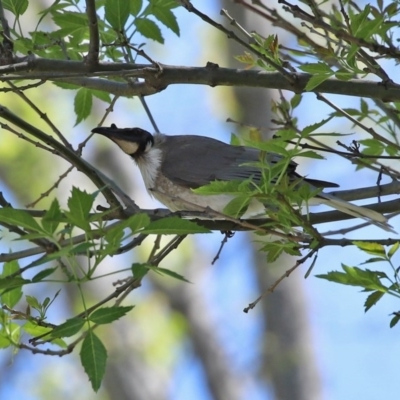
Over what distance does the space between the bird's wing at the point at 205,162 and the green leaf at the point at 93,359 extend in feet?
7.72

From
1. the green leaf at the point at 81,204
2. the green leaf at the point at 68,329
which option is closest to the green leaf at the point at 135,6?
the green leaf at the point at 81,204

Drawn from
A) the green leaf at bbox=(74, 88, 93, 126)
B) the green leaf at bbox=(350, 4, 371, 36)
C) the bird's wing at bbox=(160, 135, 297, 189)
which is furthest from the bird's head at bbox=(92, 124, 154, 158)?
the green leaf at bbox=(350, 4, 371, 36)

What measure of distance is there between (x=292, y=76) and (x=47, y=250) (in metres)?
1.15

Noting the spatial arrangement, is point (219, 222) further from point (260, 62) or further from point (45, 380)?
point (45, 380)

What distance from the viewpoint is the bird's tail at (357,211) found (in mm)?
3445

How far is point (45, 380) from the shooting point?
13.4m

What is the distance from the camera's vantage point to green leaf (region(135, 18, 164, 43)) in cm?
334

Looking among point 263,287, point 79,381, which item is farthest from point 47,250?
point 79,381

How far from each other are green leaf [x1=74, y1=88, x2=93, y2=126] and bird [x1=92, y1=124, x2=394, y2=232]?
0.77 meters

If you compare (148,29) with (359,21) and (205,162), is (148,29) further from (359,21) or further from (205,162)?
(205,162)

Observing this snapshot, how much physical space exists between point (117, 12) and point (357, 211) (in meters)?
1.41

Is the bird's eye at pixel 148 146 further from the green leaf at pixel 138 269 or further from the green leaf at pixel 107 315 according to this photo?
the green leaf at pixel 138 269

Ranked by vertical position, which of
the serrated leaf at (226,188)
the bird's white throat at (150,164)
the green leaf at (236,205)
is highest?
the bird's white throat at (150,164)

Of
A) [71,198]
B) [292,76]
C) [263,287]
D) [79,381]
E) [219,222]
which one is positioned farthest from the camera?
[79,381]
